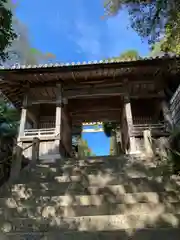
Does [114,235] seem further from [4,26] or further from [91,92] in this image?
[91,92]

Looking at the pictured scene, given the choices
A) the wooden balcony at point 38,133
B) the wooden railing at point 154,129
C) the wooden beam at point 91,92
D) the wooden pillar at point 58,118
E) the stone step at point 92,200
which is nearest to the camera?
the stone step at point 92,200

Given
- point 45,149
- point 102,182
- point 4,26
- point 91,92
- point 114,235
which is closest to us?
point 114,235

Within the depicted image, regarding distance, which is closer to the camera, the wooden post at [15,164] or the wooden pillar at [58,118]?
the wooden post at [15,164]

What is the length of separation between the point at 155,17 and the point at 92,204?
5.39m

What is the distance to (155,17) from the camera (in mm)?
6336

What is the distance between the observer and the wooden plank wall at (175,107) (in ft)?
28.7

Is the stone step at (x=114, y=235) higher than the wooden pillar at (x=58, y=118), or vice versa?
the wooden pillar at (x=58, y=118)

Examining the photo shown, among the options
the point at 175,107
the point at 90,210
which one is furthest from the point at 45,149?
the point at 175,107

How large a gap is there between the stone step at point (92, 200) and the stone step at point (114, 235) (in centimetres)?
86

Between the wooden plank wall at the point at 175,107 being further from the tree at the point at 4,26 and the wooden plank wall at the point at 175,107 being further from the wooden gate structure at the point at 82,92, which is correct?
the tree at the point at 4,26

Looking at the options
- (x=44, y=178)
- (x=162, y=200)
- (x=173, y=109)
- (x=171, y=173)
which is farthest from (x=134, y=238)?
(x=173, y=109)

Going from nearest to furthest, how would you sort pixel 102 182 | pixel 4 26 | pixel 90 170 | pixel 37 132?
pixel 102 182 < pixel 4 26 < pixel 90 170 < pixel 37 132

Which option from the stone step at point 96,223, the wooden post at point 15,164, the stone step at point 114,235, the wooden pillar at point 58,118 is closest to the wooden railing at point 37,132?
the wooden pillar at point 58,118

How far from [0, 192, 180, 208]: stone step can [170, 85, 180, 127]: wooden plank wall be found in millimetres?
5008
